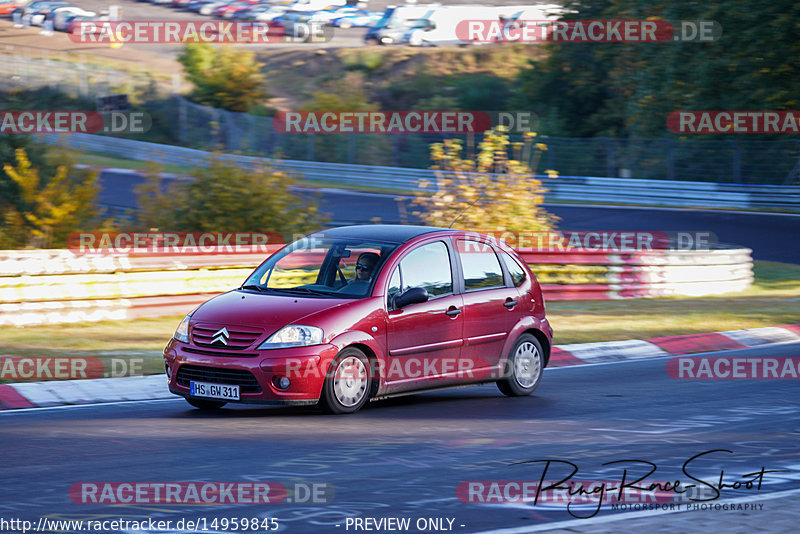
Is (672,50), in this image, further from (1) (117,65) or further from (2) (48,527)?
(2) (48,527)

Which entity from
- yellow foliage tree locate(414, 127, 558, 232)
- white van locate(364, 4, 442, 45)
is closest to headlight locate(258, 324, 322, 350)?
yellow foliage tree locate(414, 127, 558, 232)

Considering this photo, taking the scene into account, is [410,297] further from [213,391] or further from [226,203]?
[226,203]

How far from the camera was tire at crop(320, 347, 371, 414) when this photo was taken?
30.0ft

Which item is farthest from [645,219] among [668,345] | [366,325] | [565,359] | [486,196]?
[366,325]

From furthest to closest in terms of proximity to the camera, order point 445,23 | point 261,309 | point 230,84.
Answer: point 445,23 → point 230,84 → point 261,309

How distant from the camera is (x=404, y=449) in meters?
8.03

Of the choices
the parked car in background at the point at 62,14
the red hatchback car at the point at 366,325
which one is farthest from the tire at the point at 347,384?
the parked car in background at the point at 62,14

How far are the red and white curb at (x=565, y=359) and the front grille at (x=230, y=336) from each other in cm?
161

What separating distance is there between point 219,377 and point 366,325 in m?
1.31

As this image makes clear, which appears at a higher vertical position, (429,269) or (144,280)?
(429,269)

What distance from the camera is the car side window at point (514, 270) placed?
10875 mm

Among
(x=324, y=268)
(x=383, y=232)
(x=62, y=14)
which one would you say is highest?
(x=62, y=14)

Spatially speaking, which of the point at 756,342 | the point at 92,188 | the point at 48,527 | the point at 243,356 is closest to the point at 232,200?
the point at 92,188

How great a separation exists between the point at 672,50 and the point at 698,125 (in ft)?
11.3
